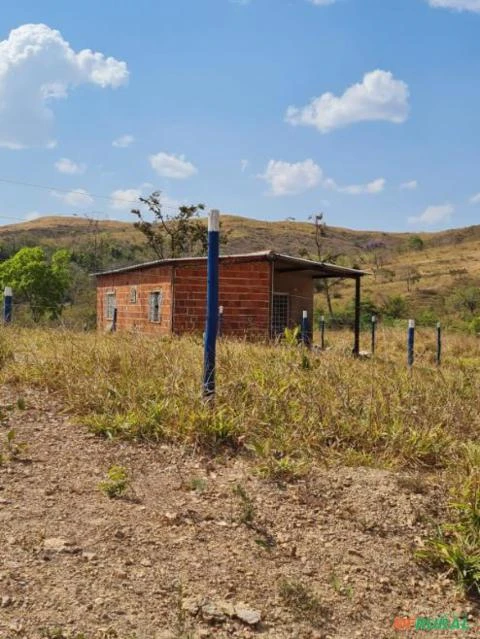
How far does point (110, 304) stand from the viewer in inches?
838

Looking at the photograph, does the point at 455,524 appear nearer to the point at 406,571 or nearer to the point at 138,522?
the point at 406,571

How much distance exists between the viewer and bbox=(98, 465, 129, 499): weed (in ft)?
11.0

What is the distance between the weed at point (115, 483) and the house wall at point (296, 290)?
47.2ft

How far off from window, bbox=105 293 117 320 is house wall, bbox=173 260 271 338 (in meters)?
5.98

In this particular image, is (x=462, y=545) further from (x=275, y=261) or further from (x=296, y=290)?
(x=296, y=290)

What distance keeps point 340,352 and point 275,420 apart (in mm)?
2177

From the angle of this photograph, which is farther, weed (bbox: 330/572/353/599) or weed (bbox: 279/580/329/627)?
weed (bbox: 330/572/353/599)

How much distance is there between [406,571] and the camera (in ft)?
9.53

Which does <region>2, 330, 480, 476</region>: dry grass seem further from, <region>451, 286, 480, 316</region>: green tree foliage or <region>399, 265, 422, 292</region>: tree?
<region>399, 265, 422, 292</region>: tree

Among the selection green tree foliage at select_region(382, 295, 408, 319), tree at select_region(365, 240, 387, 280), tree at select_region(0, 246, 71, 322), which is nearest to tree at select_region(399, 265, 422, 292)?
tree at select_region(365, 240, 387, 280)

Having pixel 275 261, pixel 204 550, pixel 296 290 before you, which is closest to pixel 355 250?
pixel 296 290

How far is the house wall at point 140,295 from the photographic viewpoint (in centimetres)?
1561
